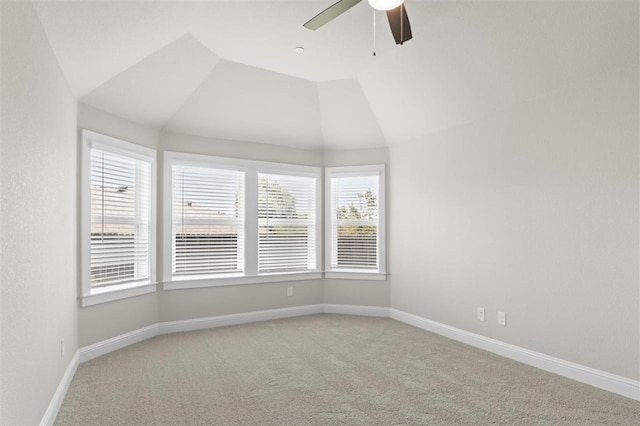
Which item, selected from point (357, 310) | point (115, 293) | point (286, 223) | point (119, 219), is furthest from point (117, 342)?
point (357, 310)

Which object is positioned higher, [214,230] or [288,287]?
[214,230]

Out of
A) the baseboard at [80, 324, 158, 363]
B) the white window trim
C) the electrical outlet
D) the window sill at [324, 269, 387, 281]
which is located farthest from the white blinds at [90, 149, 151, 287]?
the electrical outlet

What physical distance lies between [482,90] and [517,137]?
22.5 inches

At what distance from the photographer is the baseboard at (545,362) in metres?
2.99

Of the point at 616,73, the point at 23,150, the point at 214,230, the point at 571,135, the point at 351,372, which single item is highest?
the point at 616,73

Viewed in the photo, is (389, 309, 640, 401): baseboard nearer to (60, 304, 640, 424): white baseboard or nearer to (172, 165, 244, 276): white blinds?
(60, 304, 640, 424): white baseboard

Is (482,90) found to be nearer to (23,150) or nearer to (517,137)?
(517,137)

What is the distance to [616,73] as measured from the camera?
3.03 meters

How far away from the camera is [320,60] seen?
13.3 feet

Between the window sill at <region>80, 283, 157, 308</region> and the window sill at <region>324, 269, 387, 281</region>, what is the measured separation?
244 cm

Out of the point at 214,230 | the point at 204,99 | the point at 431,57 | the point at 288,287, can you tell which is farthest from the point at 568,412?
the point at 204,99

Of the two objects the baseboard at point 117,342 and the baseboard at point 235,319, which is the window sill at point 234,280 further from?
the baseboard at point 117,342

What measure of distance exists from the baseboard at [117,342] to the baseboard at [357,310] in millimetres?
2398

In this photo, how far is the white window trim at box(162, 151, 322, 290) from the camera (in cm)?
467
